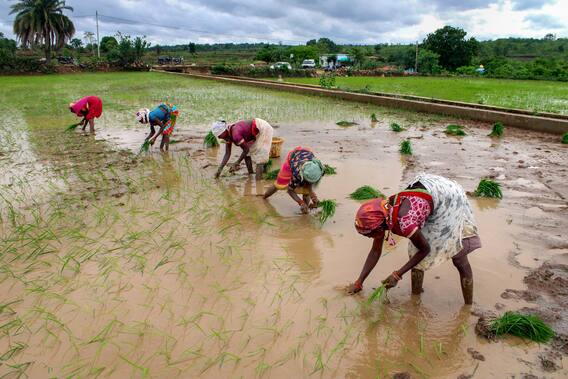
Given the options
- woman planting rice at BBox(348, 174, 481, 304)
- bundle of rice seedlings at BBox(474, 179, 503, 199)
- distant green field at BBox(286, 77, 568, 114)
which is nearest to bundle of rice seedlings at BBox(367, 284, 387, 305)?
woman planting rice at BBox(348, 174, 481, 304)

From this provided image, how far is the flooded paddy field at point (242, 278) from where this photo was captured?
96.0 inches

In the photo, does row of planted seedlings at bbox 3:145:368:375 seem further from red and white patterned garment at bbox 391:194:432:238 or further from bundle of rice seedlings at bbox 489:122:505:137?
bundle of rice seedlings at bbox 489:122:505:137

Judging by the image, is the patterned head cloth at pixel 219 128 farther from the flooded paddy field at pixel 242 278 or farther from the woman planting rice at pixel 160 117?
the woman planting rice at pixel 160 117

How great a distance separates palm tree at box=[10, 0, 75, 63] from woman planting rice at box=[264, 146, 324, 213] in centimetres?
4427

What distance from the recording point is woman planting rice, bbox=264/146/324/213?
4.09m

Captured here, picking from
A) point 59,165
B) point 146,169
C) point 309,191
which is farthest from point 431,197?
point 59,165

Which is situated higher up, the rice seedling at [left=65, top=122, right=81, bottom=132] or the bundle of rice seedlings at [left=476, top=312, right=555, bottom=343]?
the rice seedling at [left=65, top=122, right=81, bottom=132]

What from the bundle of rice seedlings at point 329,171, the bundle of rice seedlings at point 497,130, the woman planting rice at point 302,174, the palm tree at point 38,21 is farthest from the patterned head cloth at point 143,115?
the palm tree at point 38,21

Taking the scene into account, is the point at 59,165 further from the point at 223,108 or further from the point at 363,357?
the point at 223,108

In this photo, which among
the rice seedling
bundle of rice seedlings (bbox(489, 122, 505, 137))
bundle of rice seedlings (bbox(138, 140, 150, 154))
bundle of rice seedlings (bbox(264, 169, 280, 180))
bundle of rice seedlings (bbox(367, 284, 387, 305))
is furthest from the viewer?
the rice seedling

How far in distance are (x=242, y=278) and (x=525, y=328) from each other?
6.37 ft

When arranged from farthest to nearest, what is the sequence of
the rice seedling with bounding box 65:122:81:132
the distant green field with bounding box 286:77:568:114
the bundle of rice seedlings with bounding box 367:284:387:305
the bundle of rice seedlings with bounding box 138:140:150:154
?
the distant green field with bounding box 286:77:568:114, the rice seedling with bounding box 65:122:81:132, the bundle of rice seedlings with bounding box 138:140:150:154, the bundle of rice seedlings with bounding box 367:284:387:305

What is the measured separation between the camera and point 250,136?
5.49 metres

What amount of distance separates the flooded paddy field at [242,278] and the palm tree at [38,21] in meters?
42.5
